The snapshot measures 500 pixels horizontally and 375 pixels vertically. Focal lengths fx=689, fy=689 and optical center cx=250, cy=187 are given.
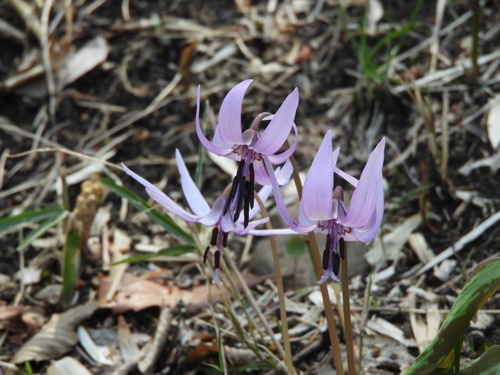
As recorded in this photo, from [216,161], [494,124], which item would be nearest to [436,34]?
[494,124]

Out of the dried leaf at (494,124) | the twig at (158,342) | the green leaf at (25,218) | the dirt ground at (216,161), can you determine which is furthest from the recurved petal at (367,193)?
the dried leaf at (494,124)

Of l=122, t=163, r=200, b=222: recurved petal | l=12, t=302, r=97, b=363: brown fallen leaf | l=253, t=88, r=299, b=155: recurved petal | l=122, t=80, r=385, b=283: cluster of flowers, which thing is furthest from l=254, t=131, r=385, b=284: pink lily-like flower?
l=12, t=302, r=97, b=363: brown fallen leaf

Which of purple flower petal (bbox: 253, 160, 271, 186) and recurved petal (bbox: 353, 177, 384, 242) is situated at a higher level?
purple flower petal (bbox: 253, 160, 271, 186)

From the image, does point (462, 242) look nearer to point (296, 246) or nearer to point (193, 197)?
point (296, 246)

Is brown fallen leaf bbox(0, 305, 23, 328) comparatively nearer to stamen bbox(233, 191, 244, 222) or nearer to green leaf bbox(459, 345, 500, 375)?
stamen bbox(233, 191, 244, 222)

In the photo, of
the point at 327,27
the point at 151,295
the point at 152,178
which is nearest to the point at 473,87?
the point at 327,27

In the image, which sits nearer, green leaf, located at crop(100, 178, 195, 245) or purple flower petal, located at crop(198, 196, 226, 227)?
purple flower petal, located at crop(198, 196, 226, 227)

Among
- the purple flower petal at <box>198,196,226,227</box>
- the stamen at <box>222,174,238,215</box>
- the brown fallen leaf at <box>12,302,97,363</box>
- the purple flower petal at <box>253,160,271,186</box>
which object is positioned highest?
the purple flower petal at <box>253,160,271,186</box>

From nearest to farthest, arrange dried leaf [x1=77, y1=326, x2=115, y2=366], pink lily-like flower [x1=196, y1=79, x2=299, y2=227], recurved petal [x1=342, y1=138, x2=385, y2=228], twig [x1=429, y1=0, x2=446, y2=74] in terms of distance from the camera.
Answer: recurved petal [x1=342, y1=138, x2=385, y2=228]
pink lily-like flower [x1=196, y1=79, x2=299, y2=227]
dried leaf [x1=77, y1=326, x2=115, y2=366]
twig [x1=429, y1=0, x2=446, y2=74]
